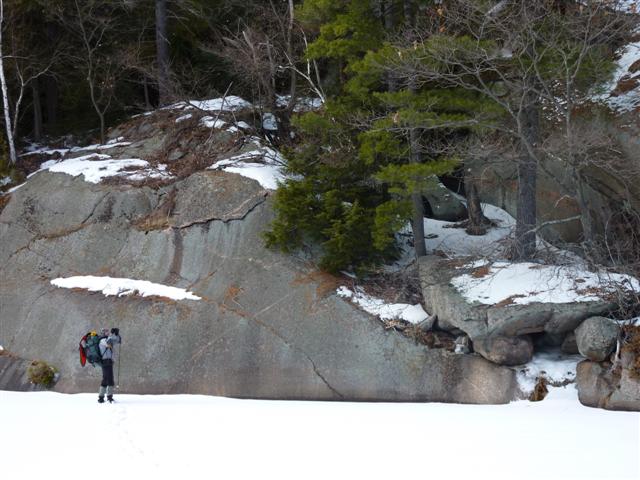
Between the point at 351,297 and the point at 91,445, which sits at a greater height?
the point at 351,297

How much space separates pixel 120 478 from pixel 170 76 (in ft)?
55.8

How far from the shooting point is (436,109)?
1379cm

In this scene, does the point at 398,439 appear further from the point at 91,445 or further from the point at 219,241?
the point at 219,241

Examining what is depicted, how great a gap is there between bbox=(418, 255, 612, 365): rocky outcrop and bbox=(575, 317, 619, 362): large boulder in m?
0.52

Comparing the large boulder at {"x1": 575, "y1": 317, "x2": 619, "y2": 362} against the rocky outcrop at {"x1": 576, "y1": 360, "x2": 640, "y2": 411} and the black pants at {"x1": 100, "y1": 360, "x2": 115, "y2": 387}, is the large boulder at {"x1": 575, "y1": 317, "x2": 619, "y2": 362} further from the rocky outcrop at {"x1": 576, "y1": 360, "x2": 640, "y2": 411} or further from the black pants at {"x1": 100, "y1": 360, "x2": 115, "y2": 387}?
the black pants at {"x1": 100, "y1": 360, "x2": 115, "y2": 387}

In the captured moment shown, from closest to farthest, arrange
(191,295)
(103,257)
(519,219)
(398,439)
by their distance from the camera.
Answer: (398,439)
(519,219)
(191,295)
(103,257)

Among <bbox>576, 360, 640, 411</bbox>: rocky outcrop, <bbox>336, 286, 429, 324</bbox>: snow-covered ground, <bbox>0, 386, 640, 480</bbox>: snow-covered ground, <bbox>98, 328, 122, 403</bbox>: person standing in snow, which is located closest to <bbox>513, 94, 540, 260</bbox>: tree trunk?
<bbox>336, 286, 429, 324</bbox>: snow-covered ground

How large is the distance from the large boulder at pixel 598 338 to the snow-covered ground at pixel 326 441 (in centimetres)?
80

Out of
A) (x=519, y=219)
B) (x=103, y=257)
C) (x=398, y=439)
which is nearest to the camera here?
(x=398, y=439)

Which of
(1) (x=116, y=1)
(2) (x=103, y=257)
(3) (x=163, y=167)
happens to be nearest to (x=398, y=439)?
(2) (x=103, y=257)

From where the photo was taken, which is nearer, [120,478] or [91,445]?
[120,478]

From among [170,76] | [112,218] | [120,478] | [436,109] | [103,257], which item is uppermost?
[170,76]

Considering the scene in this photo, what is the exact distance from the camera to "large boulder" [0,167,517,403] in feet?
42.0

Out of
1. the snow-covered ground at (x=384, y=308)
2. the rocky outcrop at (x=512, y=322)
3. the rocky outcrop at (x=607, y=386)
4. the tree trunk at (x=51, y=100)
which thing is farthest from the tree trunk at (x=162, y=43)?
the rocky outcrop at (x=607, y=386)
